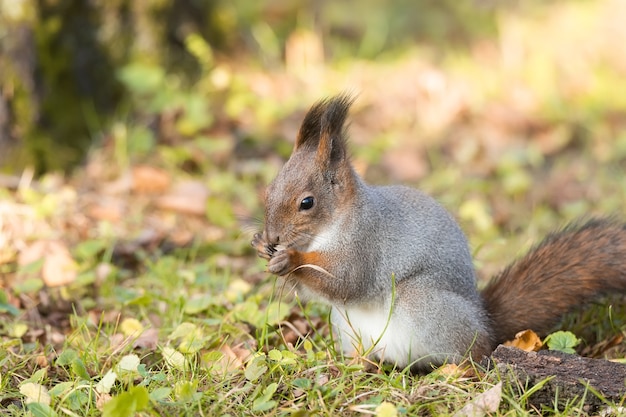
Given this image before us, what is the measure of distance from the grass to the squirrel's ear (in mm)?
486

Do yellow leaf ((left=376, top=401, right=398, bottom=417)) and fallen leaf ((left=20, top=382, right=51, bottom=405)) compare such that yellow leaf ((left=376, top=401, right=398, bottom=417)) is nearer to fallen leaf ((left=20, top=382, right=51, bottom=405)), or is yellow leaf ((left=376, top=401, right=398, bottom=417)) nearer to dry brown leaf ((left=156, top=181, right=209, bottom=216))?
fallen leaf ((left=20, top=382, right=51, bottom=405))

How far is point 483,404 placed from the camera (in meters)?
2.03

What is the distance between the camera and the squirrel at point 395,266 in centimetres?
235

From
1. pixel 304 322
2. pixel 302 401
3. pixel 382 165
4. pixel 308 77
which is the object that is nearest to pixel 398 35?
pixel 308 77

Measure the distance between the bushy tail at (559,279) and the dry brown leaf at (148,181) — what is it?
2.12 metres

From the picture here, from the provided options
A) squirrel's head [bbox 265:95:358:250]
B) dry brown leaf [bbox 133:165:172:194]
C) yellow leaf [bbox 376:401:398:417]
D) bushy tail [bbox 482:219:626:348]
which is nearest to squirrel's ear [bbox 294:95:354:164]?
squirrel's head [bbox 265:95:358:250]

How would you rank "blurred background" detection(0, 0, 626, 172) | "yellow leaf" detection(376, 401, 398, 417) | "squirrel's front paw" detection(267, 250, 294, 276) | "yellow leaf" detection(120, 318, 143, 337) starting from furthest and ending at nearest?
"blurred background" detection(0, 0, 626, 172) → "yellow leaf" detection(120, 318, 143, 337) → "squirrel's front paw" detection(267, 250, 294, 276) → "yellow leaf" detection(376, 401, 398, 417)

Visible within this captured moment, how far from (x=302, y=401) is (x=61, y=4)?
10.2ft

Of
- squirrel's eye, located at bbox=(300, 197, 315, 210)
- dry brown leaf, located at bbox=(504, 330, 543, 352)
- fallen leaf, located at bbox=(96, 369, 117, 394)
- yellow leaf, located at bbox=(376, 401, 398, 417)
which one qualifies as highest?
squirrel's eye, located at bbox=(300, 197, 315, 210)

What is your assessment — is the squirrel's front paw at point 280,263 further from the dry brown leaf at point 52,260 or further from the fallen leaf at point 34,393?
the dry brown leaf at point 52,260

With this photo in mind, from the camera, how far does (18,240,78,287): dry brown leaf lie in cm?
303

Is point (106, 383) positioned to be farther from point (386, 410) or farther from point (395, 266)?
point (395, 266)

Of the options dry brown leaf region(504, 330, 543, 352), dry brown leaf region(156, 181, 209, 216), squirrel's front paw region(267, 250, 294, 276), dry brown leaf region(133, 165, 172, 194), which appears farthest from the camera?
dry brown leaf region(133, 165, 172, 194)

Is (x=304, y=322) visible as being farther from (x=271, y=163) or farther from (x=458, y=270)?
(x=271, y=163)
